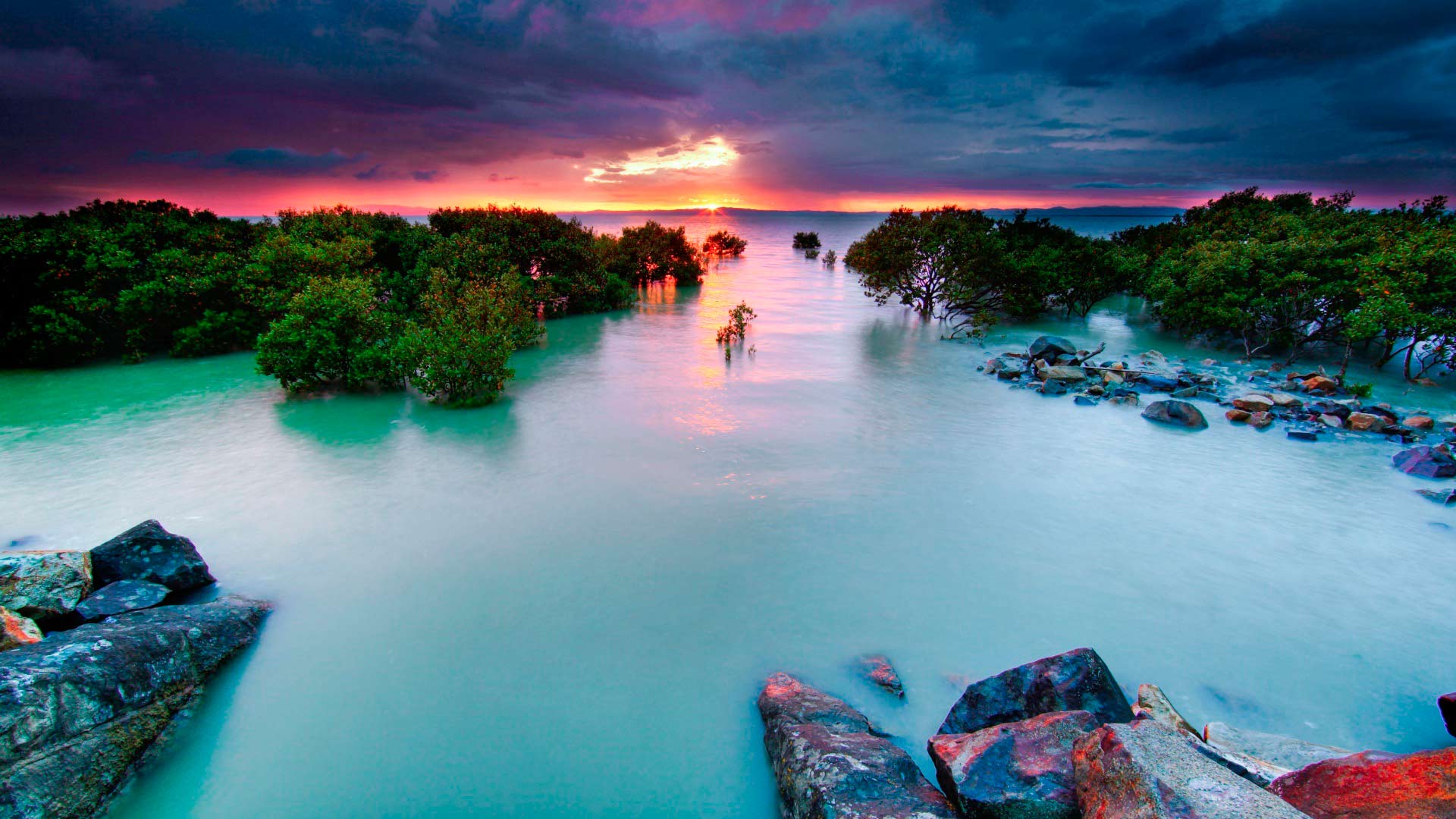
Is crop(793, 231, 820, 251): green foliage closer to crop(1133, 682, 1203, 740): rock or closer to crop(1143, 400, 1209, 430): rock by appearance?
crop(1143, 400, 1209, 430): rock

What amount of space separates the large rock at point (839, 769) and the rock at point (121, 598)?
9.60 metres

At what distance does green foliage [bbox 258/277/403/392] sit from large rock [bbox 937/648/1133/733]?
65.6 ft

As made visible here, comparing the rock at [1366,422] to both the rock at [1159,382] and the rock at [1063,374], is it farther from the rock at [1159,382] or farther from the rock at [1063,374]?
the rock at [1063,374]

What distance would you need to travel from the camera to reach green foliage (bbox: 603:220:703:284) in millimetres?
46106

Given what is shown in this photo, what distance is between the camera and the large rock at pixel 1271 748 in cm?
616

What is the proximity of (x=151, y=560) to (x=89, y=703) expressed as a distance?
4197 millimetres

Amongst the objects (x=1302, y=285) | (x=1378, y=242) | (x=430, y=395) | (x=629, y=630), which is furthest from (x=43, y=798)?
(x=1378, y=242)

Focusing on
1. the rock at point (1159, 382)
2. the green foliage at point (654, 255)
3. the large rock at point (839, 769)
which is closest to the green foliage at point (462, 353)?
the large rock at point (839, 769)

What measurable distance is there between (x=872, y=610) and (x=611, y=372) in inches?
680

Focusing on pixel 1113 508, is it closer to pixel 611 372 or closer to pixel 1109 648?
pixel 1109 648

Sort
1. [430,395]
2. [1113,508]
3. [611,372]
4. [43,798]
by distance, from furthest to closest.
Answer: [611,372], [430,395], [1113,508], [43,798]

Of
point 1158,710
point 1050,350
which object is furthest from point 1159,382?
point 1158,710

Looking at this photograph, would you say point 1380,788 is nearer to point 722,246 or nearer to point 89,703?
point 89,703

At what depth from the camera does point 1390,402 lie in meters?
20.4
